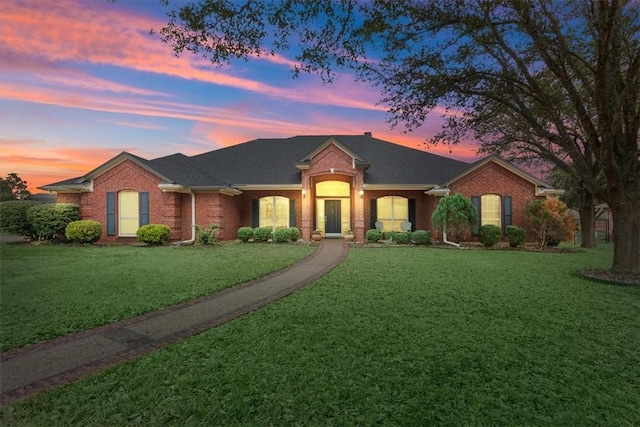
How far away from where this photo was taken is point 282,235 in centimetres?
1872

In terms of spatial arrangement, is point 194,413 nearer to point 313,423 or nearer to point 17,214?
point 313,423

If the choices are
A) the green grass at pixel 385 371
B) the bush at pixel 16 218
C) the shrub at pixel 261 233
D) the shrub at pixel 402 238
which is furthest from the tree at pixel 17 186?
the green grass at pixel 385 371

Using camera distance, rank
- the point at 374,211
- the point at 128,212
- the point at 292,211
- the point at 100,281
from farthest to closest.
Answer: the point at 292,211
the point at 374,211
the point at 128,212
the point at 100,281

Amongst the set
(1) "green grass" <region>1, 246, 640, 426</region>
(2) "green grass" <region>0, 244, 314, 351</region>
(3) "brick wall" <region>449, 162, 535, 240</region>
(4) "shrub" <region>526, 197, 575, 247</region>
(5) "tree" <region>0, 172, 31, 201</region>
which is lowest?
(1) "green grass" <region>1, 246, 640, 426</region>

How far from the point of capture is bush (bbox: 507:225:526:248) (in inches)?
680

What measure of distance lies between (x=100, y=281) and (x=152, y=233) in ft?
28.8

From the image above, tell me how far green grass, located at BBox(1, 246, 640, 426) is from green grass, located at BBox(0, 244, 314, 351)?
89.3 inches

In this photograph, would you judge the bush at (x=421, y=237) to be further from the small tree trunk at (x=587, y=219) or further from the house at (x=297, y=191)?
the small tree trunk at (x=587, y=219)

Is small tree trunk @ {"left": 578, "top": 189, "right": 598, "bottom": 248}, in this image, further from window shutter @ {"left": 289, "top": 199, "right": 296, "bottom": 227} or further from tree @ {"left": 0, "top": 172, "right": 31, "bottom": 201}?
tree @ {"left": 0, "top": 172, "right": 31, "bottom": 201}

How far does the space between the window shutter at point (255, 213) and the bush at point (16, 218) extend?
11608mm

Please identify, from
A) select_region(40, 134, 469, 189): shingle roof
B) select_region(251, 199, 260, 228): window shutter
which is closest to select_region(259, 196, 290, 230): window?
select_region(251, 199, 260, 228): window shutter

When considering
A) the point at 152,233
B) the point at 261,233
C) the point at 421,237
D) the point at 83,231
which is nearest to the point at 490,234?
the point at 421,237

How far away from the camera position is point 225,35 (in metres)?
6.52

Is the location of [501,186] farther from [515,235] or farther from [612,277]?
[612,277]
